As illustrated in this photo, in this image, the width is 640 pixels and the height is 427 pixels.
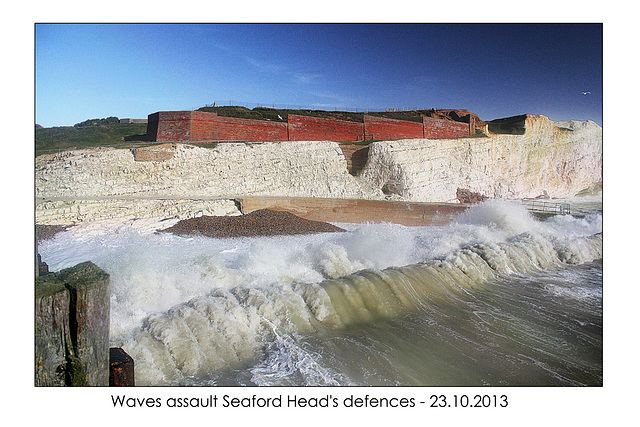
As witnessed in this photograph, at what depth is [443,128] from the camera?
2309 centimetres

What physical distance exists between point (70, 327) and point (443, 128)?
931 inches

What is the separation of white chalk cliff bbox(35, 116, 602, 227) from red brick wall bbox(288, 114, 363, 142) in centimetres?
247

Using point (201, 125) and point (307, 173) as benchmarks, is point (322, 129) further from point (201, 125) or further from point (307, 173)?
point (201, 125)

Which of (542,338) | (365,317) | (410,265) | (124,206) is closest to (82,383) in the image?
(365,317)

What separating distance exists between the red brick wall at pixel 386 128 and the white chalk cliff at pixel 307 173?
2.92m

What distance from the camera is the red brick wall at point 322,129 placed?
18.8 m

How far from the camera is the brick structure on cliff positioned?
15336mm

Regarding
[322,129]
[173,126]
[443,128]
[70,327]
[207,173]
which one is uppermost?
[443,128]

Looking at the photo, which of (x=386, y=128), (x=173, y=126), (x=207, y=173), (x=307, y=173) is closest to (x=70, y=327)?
(x=207, y=173)

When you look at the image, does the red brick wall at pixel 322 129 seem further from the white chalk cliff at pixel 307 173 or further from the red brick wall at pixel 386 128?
the white chalk cliff at pixel 307 173

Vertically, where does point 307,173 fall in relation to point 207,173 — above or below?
above

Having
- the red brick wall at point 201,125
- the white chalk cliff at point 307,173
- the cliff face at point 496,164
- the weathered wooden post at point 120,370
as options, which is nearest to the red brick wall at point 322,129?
the white chalk cliff at point 307,173

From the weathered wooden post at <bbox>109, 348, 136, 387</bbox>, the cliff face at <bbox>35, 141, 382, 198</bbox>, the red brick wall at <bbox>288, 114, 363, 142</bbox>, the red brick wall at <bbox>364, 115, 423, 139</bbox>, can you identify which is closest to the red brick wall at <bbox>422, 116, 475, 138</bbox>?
the red brick wall at <bbox>364, 115, 423, 139</bbox>

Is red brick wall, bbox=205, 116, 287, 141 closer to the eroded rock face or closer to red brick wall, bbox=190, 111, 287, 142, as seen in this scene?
red brick wall, bbox=190, 111, 287, 142
